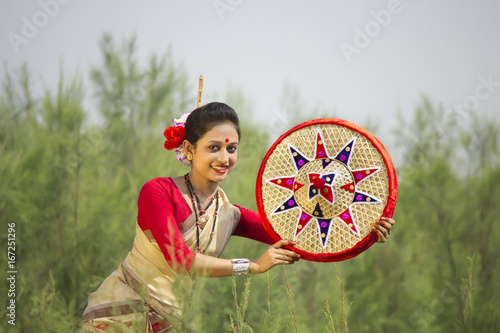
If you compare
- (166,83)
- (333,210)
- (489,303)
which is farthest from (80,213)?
(489,303)

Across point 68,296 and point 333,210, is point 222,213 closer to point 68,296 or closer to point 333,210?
→ point 333,210

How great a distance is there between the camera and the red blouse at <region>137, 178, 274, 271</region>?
2125mm

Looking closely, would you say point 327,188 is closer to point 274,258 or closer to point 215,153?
point 274,258

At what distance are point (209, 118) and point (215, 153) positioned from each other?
0.17 m

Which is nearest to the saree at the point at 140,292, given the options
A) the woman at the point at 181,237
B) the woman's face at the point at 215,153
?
the woman at the point at 181,237

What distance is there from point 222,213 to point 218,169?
228mm

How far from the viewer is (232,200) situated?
5.41 m

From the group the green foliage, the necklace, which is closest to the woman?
the necklace

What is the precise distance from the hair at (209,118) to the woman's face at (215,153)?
0.02 metres

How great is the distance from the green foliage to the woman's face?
236 cm

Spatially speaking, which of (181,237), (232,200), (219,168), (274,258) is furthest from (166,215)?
(232,200)

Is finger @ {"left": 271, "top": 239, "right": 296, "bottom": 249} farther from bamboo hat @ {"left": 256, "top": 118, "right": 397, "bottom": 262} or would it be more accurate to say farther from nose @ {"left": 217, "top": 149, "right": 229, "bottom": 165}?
nose @ {"left": 217, "top": 149, "right": 229, "bottom": 165}

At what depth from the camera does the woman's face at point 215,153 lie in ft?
7.73

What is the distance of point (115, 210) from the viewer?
5.24 m
